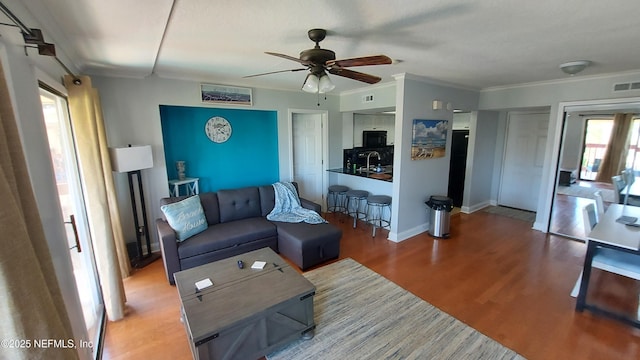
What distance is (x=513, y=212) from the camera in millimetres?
5352

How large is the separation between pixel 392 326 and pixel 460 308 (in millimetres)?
Answer: 756

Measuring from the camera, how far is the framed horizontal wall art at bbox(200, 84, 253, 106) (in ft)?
12.4

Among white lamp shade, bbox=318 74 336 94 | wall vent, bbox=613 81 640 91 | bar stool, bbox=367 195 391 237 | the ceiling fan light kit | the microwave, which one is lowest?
bar stool, bbox=367 195 391 237

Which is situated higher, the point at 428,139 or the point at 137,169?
the point at 428,139

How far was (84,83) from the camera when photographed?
2248 mm

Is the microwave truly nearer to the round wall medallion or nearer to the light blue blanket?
the light blue blanket

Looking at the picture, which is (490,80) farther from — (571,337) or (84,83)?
(84,83)

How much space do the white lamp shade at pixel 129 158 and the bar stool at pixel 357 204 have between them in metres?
3.03

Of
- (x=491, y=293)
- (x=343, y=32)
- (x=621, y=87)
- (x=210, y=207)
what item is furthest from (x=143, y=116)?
(x=621, y=87)

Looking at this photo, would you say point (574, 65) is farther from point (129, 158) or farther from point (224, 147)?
point (129, 158)

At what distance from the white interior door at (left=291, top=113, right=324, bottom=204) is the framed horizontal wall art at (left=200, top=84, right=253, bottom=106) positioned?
1069 millimetres

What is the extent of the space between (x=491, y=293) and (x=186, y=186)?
4.17m

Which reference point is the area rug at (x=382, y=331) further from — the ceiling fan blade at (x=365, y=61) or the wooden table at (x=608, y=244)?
the ceiling fan blade at (x=365, y=61)

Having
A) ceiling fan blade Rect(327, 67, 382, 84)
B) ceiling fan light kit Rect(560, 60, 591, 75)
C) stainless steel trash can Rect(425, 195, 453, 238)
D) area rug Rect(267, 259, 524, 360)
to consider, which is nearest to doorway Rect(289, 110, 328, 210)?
stainless steel trash can Rect(425, 195, 453, 238)
